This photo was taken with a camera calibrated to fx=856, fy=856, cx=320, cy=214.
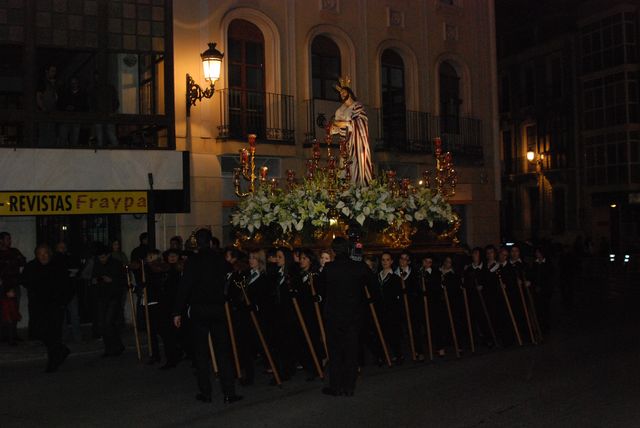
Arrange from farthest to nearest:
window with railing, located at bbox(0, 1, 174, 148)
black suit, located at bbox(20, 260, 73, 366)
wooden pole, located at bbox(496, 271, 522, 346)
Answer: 1. window with railing, located at bbox(0, 1, 174, 148)
2. wooden pole, located at bbox(496, 271, 522, 346)
3. black suit, located at bbox(20, 260, 73, 366)

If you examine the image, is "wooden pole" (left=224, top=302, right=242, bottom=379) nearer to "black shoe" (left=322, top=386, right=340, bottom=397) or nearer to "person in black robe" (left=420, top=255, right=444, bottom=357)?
"black shoe" (left=322, top=386, right=340, bottom=397)

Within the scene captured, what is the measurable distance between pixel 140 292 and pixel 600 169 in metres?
33.6

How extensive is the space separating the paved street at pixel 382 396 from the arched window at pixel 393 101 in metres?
11.6

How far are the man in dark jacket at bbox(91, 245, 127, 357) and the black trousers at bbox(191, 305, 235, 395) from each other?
4421 millimetres

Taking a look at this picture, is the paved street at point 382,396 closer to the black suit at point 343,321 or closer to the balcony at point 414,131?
the black suit at point 343,321

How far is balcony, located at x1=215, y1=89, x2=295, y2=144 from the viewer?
20.7m

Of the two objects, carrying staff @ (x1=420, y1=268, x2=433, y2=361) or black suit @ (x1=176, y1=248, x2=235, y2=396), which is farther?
carrying staff @ (x1=420, y1=268, x2=433, y2=361)

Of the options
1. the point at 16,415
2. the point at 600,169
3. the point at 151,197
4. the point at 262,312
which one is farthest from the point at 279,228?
the point at 600,169

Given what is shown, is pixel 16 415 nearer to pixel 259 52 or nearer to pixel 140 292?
pixel 140 292

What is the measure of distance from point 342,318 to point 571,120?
1481 inches

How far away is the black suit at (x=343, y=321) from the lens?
9719 millimetres

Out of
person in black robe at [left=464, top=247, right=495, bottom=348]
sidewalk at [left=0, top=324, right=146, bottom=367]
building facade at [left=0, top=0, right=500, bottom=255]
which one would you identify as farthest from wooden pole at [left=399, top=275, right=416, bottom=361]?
building facade at [left=0, top=0, right=500, bottom=255]

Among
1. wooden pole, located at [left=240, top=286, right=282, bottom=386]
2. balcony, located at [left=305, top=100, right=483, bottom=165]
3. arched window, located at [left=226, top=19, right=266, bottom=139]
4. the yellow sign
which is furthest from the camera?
balcony, located at [left=305, top=100, right=483, bottom=165]

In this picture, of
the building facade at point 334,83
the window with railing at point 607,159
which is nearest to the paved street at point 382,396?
the building facade at point 334,83
